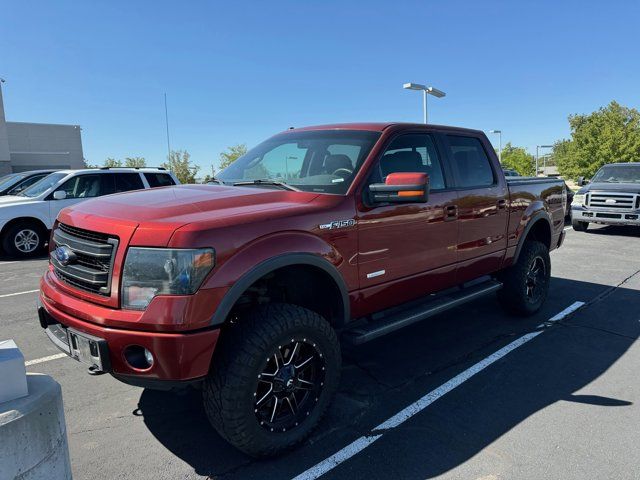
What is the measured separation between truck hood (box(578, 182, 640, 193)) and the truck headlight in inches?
490

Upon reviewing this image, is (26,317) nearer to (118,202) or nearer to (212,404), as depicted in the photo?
(118,202)

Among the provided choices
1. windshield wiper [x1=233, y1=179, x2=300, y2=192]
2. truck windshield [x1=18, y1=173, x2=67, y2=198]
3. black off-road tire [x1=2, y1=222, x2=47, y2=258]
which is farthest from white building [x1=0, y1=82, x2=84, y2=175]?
windshield wiper [x1=233, y1=179, x2=300, y2=192]

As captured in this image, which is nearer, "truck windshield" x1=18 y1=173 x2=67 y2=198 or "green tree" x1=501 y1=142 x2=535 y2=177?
"truck windshield" x1=18 y1=173 x2=67 y2=198

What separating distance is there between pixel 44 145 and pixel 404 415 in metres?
48.2

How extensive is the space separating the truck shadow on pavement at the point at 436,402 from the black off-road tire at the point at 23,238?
25.1 feet

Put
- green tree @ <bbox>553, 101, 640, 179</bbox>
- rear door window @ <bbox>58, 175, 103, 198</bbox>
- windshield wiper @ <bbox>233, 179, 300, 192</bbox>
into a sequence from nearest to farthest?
windshield wiper @ <bbox>233, 179, 300, 192</bbox> → rear door window @ <bbox>58, 175, 103, 198</bbox> → green tree @ <bbox>553, 101, 640, 179</bbox>

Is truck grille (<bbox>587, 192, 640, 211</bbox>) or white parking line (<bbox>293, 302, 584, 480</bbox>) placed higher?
truck grille (<bbox>587, 192, 640, 211</bbox>)

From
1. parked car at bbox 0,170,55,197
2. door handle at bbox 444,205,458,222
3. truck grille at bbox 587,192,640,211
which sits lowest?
truck grille at bbox 587,192,640,211

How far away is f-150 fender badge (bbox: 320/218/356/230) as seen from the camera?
3.03 meters

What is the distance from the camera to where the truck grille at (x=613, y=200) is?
459 inches

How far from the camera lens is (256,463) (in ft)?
9.11

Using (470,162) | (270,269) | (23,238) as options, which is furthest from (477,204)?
(23,238)

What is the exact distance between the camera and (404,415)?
328 centimetres

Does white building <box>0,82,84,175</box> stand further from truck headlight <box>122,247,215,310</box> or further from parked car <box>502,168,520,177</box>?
truck headlight <box>122,247,215,310</box>
